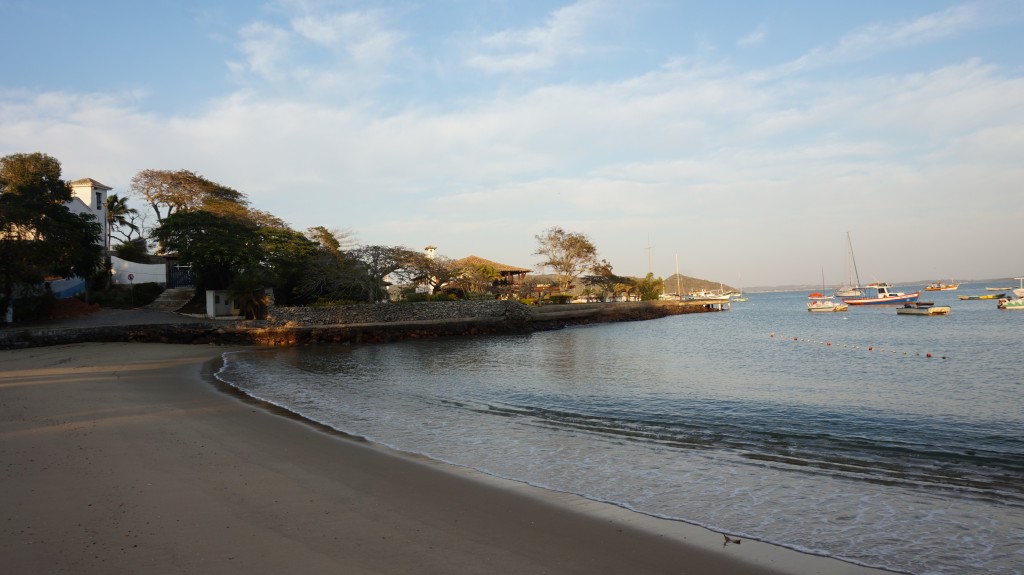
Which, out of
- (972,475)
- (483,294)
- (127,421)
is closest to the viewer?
(972,475)

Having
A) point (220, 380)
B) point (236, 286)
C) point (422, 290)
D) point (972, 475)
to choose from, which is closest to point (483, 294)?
point (422, 290)

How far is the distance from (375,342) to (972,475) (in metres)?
32.0

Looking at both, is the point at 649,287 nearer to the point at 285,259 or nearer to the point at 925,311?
the point at 925,311

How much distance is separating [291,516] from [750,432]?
8060mm

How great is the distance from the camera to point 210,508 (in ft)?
19.1

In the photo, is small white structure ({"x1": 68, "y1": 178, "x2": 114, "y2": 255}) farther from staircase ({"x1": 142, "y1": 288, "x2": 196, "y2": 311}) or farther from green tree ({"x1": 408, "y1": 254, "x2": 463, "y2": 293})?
green tree ({"x1": 408, "y1": 254, "x2": 463, "y2": 293})

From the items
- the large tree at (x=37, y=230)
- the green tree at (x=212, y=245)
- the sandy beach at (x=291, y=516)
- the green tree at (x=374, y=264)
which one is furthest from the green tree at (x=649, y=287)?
the sandy beach at (x=291, y=516)

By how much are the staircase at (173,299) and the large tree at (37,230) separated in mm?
5005

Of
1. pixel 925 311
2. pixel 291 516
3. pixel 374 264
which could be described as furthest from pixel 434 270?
pixel 925 311

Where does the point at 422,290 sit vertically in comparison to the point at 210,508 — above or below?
above

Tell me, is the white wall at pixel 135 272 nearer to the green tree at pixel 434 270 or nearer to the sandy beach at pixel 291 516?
the green tree at pixel 434 270

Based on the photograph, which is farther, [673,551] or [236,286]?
[236,286]

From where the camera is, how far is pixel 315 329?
36219 mm

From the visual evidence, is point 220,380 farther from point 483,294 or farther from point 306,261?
point 483,294
